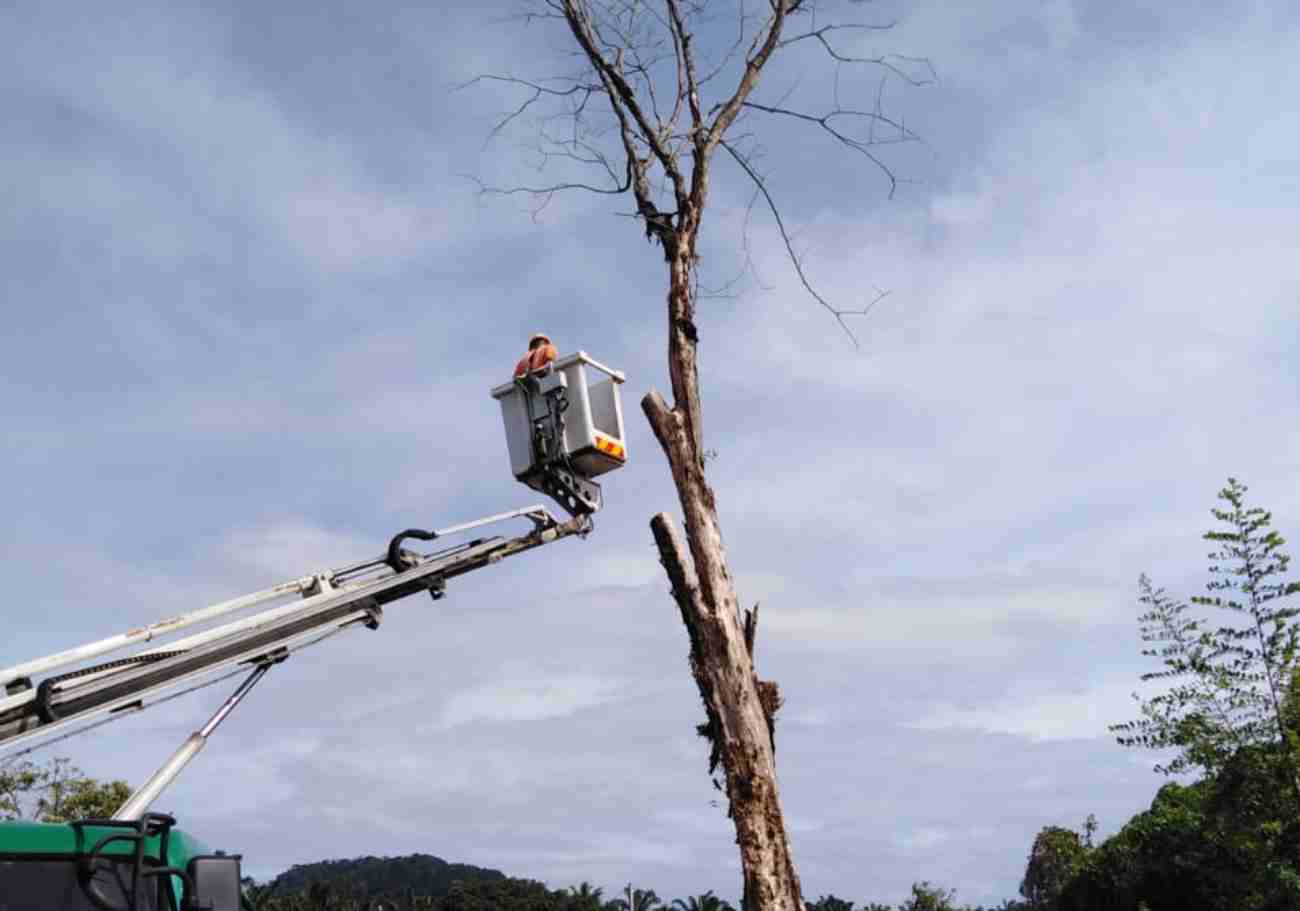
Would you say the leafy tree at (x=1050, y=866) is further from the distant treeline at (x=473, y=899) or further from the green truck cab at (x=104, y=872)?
the green truck cab at (x=104, y=872)

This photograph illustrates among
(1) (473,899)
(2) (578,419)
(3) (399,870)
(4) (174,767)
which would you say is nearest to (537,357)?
(2) (578,419)

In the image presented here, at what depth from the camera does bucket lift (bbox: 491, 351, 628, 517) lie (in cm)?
866

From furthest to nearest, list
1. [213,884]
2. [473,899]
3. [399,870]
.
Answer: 1. [399,870]
2. [473,899]
3. [213,884]

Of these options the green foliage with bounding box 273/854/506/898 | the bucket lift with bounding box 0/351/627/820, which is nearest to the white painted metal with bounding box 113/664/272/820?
the bucket lift with bounding box 0/351/627/820

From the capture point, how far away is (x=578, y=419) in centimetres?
866

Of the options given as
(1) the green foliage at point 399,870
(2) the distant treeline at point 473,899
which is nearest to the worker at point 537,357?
(2) the distant treeline at point 473,899

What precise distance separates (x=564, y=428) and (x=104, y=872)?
3.91 metres

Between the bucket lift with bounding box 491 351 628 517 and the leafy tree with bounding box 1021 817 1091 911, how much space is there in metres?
27.8

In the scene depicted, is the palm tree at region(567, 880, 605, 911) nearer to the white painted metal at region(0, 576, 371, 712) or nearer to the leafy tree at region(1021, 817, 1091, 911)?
the leafy tree at region(1021, 817, 1091, 911)

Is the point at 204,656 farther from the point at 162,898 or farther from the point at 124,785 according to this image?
the point at 124,785

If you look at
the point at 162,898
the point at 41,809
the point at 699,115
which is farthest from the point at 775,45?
the point at 41,809

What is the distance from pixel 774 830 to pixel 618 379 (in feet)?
9.45

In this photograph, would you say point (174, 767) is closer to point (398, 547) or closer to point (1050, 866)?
point (398, 547)

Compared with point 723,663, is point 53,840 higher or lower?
A: lower
